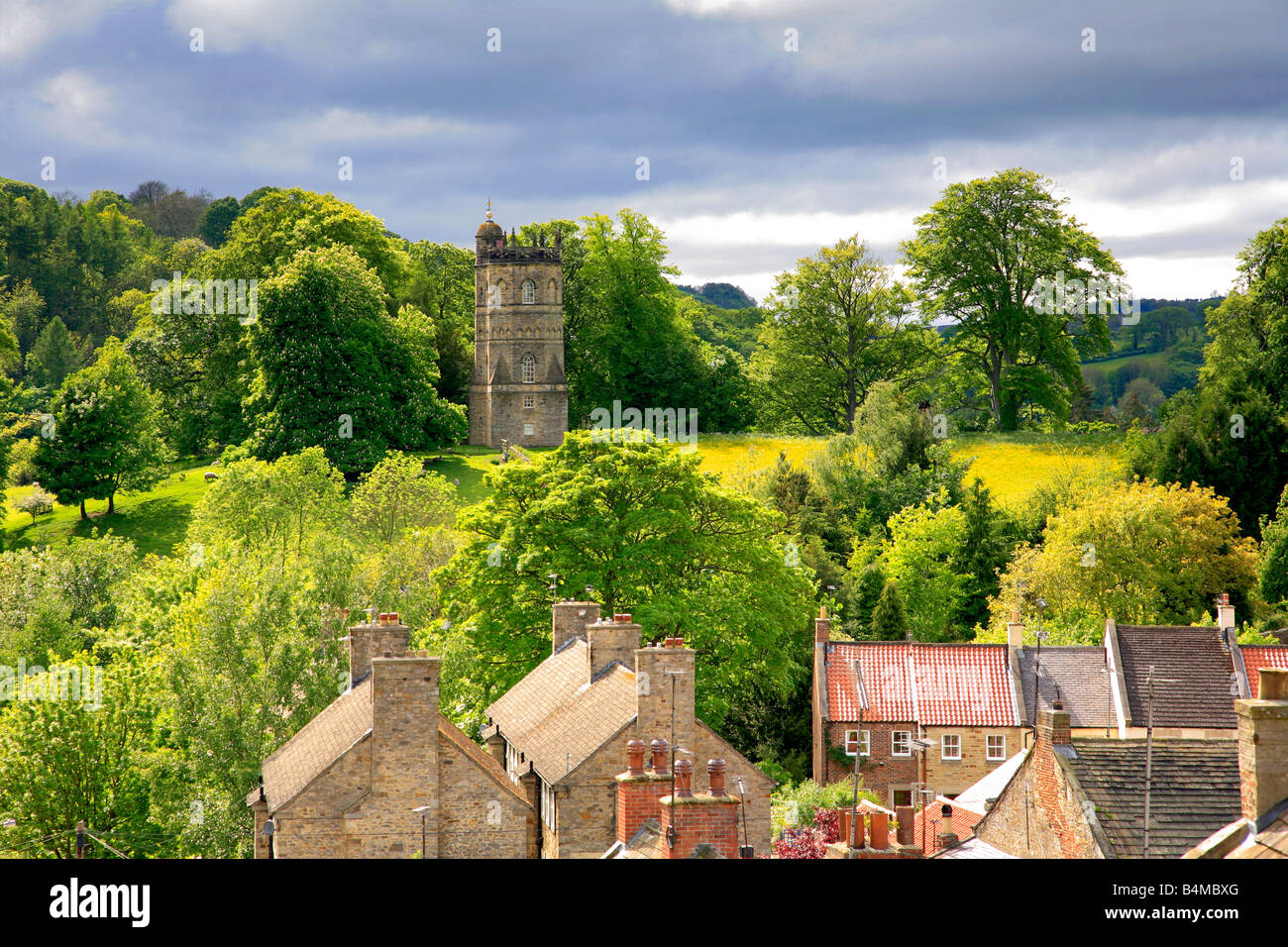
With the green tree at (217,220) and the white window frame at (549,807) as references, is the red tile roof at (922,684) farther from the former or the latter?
the green tree at (217,220)

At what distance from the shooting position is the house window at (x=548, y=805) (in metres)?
22.5

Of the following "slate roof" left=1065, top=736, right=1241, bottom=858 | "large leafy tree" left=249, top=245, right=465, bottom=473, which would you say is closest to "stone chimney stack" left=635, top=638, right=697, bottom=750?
"slate roof" left=1065, top=736, right=1241, bottom=858

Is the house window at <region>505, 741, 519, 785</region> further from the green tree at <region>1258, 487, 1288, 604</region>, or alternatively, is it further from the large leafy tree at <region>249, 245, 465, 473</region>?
the large leafy tree at <region>249, 245, 465, 473</region>

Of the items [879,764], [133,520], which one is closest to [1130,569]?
[879,764]

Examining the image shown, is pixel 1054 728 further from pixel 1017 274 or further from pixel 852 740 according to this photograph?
pixel 1017 274

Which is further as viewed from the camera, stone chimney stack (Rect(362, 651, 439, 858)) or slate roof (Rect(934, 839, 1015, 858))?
stone chimney stack (Rect(362, 651, 439, 858))

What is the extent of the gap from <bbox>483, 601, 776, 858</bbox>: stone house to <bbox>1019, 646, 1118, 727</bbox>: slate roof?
56.1 feet

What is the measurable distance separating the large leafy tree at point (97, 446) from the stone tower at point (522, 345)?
21.3 m

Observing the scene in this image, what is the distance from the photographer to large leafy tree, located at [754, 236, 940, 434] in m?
83.2

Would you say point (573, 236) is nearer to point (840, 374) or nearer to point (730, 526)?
point (840, 374)

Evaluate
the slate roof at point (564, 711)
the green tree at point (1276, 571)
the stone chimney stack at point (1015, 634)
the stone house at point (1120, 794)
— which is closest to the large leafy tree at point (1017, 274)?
the green tree at point (1276, 571)
